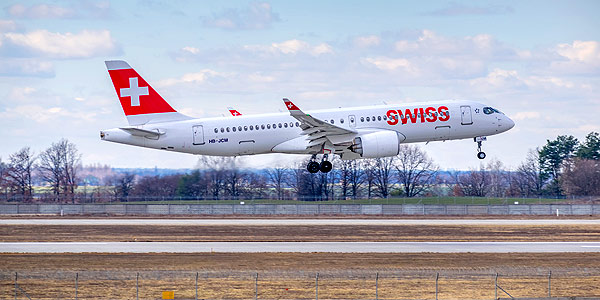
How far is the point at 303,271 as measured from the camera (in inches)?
1647

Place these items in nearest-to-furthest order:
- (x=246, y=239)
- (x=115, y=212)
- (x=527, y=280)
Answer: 1. (x=527, y=280)
2. (x=246, y=239)
3. (x=115, y=212)

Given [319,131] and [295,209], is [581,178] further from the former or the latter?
[319,131]

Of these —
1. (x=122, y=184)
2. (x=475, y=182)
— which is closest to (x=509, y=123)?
(x=122, y=184)

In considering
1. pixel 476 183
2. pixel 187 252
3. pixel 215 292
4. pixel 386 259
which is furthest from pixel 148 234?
pixel 476 183

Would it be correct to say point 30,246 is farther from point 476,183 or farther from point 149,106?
point 476,183

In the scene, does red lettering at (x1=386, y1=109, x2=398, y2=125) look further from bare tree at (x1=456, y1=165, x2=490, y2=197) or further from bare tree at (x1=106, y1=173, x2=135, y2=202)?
bare tree at (x1=456, y1=165, x2=490, y2=197)

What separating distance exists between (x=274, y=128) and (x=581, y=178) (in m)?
68.3

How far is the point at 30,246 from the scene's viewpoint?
172 feet

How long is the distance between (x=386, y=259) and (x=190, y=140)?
1998 cm

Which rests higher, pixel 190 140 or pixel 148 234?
pixel 190 140

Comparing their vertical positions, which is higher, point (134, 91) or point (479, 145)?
point (134, 91)

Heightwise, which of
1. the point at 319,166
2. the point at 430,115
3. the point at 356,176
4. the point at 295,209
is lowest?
the point at 295,209

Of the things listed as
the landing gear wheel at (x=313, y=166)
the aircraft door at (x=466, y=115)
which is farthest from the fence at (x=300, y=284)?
the landing gear wheel at (x=313, y=166)

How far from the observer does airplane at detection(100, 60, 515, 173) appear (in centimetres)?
6084
